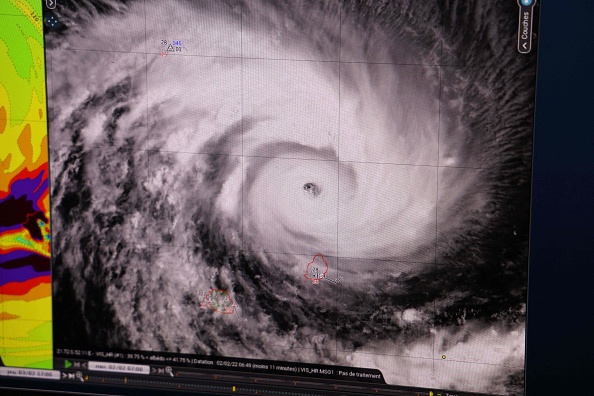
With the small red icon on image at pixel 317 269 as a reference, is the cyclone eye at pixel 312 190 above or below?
above

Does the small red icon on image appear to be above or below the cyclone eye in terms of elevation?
below

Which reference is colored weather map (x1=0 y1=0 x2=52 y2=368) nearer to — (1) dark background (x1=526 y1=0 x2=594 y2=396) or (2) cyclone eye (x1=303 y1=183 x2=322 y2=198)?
(2) cyclone eye (x1=303 y1=183 x2=322 y2=198)

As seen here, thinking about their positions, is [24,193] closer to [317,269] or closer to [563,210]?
[317,269]

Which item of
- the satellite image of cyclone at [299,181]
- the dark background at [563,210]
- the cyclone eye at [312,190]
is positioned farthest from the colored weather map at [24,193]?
the dark background at [563,210]

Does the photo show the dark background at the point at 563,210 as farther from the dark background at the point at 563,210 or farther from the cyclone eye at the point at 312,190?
the cyclone eye at the point at 312,190

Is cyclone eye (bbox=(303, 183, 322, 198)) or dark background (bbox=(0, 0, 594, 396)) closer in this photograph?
dark background (bbox=(0, 0, 594, 396))

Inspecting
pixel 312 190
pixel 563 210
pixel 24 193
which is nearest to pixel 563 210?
pixel 563 210

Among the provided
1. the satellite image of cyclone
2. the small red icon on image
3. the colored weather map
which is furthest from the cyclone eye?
the colored weather map

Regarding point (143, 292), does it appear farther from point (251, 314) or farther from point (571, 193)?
point (571, 193)
